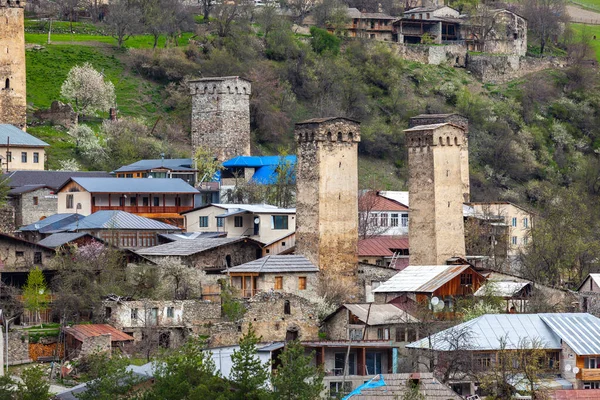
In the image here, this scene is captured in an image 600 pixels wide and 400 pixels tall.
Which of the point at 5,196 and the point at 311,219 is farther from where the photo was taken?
the point at 5,196

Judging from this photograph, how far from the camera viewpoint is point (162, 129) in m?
89.7

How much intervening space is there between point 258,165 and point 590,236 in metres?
16.0

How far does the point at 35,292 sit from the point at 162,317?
169 inches

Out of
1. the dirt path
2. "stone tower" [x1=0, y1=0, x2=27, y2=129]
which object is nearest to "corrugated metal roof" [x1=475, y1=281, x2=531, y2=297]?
"stone tower" [x1=0, y1=0, x2=27, y2=129]

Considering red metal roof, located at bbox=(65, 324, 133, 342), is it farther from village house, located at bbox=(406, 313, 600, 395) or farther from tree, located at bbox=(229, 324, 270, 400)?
village house, located at bbox=(406, 313, 600, 395)

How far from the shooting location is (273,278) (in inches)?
2212

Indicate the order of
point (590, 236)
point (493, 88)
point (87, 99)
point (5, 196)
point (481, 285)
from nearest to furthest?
point (481, 285) → point (5, 196) → point (590, 236) → point (87, 99) → point (493, 88)

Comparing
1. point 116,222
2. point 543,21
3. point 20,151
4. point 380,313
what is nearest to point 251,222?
point 116,222

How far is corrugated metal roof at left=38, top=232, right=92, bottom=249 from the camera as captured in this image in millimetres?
59500

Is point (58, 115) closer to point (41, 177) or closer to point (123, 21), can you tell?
point (41, 177)

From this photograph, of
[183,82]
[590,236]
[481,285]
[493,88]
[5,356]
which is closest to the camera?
[5,356]

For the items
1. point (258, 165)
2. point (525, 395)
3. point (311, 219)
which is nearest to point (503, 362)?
point (525, 395)

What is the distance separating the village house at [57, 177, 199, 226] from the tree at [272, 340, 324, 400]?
26.2m

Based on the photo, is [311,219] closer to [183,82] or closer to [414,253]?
[414,253]
